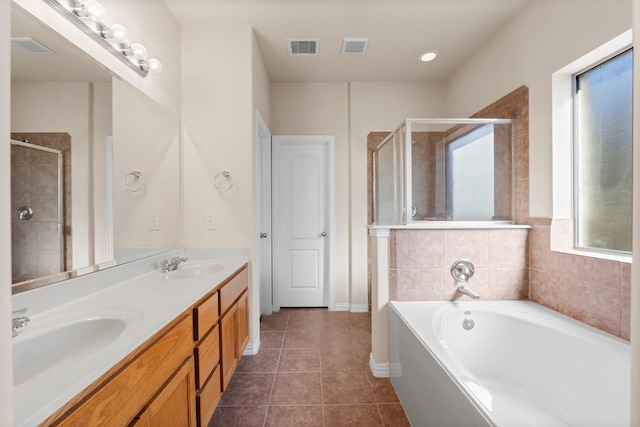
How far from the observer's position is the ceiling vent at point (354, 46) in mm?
2449

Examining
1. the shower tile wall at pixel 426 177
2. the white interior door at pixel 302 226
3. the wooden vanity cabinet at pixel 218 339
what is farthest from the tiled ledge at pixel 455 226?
the white interior door at pixel 302 226

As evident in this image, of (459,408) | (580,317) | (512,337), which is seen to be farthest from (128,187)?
(580,317)

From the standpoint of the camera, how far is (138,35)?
69.4 inches

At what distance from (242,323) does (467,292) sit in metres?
1.58

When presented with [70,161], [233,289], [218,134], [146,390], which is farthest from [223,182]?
[146,390]

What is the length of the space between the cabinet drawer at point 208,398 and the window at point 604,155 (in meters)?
2.28

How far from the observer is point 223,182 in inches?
89.9

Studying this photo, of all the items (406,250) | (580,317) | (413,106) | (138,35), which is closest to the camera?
(580,317)

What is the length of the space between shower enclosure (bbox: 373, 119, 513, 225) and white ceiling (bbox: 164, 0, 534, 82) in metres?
0.80

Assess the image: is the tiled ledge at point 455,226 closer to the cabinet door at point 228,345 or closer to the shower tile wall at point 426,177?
the shower tile wall at point 426,177

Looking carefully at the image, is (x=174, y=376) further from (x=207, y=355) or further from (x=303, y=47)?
(x=303, y=47)

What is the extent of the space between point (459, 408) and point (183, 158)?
2353 millimetres

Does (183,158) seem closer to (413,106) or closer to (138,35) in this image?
(138,35)

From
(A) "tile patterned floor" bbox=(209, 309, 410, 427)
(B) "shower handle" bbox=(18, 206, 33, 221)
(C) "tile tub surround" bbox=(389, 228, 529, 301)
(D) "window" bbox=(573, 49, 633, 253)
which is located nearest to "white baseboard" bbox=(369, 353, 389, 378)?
(A) "tile patterned floor" bbox=(209, 309, 410, 427)
